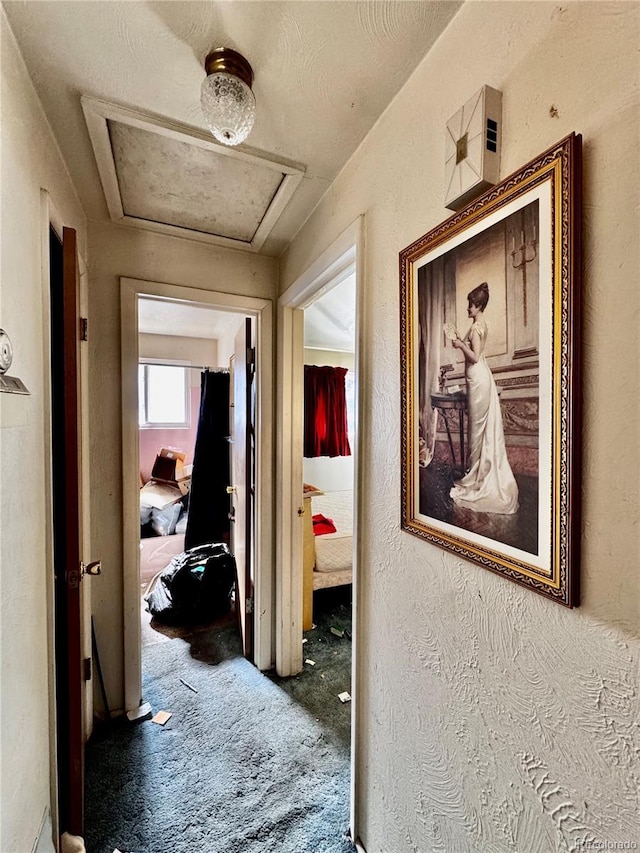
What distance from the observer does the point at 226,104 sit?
0.87 meters

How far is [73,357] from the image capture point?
3.79 ft

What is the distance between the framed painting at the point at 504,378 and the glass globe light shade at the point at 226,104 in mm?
537

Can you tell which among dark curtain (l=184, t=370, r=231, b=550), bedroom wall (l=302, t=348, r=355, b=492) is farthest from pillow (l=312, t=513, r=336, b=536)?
bedroom wall (l=302, t=348, r=355, b=492)

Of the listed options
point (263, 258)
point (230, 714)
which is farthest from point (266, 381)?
point (230, 714)

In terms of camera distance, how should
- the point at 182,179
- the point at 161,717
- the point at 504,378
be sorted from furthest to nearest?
1. the point at 161,717
2. the point at 182,179
3. the point at 504,378

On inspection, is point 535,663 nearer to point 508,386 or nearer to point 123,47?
point 508,386

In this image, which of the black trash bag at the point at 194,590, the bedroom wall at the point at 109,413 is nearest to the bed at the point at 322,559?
the black trash bag at the point at 194,590

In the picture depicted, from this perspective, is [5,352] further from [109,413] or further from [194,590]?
[194,590]

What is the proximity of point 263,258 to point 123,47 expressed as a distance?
45.5 inches

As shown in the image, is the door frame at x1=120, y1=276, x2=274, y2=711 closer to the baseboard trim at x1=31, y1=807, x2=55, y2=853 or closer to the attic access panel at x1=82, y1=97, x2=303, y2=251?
the attic access panel at x1=82, y1=97, x2=303, y2=251

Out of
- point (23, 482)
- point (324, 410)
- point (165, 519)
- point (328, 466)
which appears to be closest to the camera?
point (23, 482)

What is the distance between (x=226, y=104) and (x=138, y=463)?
147 centimetres

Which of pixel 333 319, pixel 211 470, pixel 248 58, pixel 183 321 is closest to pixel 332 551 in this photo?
pixel 211 470

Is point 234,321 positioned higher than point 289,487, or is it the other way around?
point 234,321
